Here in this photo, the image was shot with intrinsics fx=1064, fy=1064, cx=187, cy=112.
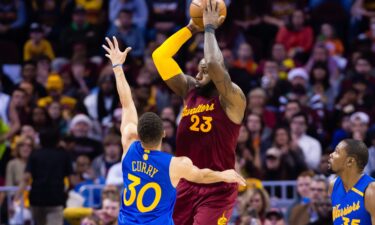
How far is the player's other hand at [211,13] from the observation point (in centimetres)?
1006

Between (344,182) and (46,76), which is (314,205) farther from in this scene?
(46,76)

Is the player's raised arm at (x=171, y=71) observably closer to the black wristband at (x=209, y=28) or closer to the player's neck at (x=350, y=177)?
the black wristband at (x=209, y=28)

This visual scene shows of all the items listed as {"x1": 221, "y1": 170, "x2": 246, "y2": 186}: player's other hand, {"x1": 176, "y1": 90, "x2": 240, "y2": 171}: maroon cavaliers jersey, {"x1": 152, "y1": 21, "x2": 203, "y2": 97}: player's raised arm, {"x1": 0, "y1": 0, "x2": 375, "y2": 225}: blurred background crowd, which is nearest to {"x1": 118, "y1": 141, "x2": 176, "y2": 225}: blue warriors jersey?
{"x1": 221, "y1": 170, "x2": 246, "y2": 186}: player's other hand

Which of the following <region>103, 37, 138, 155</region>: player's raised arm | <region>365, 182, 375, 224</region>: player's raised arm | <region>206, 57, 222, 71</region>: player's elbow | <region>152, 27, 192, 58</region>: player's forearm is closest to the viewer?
<region>365, 182, 375, 224</region>: player's raised arm

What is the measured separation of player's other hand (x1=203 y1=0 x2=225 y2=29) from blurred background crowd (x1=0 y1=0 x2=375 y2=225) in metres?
3.88

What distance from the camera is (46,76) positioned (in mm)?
19438

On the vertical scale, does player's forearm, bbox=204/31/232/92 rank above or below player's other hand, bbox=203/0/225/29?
below

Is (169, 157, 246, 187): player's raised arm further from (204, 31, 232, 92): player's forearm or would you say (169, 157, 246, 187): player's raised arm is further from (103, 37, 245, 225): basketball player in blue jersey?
(204, 31, 232, 92): player's forearm

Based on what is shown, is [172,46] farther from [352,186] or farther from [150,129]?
[352,186]

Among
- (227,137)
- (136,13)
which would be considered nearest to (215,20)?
(227,137)

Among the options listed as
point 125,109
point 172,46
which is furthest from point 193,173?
point 172,46

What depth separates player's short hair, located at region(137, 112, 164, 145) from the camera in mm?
9180

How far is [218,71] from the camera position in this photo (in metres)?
9.80

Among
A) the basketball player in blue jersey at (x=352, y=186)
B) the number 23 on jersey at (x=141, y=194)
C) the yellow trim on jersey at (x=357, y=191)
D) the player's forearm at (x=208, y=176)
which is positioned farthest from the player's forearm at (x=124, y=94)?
the yellow trim on jersey at (x=357, y=191)
